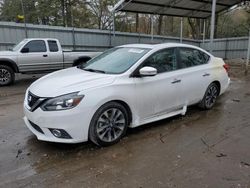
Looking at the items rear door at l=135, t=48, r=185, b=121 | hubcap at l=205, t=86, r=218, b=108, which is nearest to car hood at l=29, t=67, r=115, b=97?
rear door at l=135, t=48, r=185, b=121

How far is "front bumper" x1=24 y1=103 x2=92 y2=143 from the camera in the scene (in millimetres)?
3771

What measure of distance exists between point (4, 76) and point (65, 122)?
23.9ft

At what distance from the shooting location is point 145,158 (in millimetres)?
3885

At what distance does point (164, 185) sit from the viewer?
3.21m

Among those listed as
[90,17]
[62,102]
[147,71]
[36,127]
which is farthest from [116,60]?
[90,17]

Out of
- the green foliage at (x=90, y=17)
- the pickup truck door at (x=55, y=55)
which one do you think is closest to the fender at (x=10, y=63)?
the pickup truck door at (x=55, y=55)

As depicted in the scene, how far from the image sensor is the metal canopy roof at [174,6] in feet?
51.3

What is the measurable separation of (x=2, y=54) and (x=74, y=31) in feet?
21.6

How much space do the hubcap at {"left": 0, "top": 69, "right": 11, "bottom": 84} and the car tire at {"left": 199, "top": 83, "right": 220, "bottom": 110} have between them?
7327mm

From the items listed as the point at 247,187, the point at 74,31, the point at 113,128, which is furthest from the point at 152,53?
the point at 74,31

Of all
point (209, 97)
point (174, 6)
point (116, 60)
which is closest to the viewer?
point (116, 60)

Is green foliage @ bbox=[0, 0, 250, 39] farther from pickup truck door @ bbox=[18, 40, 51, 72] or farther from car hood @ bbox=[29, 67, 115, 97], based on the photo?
car hood @ bbox=[29, 67, 115, 97]

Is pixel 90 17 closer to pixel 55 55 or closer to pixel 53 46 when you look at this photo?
pixel 53 46

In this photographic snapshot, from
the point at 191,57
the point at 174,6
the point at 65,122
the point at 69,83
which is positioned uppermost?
the point at 174,6
